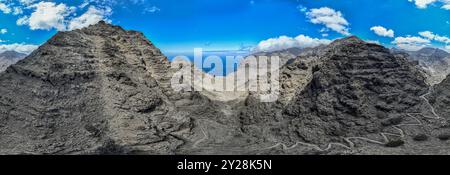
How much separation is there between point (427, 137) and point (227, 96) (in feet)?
127

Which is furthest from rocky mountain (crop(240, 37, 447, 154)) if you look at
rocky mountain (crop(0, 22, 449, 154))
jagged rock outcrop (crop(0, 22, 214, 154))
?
jagged rock outcrop (crop(0, 22, 214, 154))

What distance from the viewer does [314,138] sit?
154 ft

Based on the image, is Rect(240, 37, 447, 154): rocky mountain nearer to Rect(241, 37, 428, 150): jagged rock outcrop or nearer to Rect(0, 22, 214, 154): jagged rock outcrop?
Rect(241, 37, 428, 150): jagged rock outcrop

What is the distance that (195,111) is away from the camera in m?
62.0

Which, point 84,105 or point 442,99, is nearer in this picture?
point 84,105

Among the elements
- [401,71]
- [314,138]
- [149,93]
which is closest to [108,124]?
[149,93]

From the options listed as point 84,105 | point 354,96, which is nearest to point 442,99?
point 354,96

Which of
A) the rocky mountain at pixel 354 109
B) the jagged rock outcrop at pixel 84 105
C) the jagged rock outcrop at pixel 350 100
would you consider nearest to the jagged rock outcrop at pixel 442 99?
the rocky mountain at pixel 354 109

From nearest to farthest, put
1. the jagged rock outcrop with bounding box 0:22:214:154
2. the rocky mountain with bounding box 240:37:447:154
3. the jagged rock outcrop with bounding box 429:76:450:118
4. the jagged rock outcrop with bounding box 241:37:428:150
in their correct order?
the jagged rock outcrop with bounding box 0:22:214:154 → the rocky mountain with bounding box 240:37:447:154 → the jagged rock outcrop with bounding box 241:37:428:150 → the jagged rock outcrop with bounding box 429:76:450:118

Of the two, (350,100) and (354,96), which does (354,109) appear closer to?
(350,100)

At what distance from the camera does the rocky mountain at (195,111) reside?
44.3 m

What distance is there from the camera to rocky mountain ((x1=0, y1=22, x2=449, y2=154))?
145ft

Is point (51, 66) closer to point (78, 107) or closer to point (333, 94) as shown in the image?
point (78, 107)

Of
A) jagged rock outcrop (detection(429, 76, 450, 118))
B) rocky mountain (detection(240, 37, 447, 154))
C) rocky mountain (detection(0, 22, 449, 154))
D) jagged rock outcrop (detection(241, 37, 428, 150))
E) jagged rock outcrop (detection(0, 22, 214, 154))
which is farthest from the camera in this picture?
jagged rock outcrop (detection(429, 76, 450, 118))
